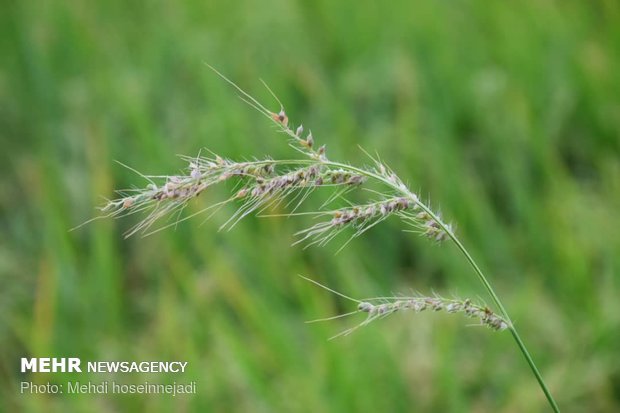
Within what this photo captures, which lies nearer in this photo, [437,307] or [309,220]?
[437,307]

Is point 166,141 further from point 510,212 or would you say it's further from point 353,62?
point 510,212

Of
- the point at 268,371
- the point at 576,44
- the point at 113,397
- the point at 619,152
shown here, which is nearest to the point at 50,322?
the point at 113,397

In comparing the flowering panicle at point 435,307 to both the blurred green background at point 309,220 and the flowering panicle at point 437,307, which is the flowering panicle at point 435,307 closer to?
the flowering panicle at point 437,307

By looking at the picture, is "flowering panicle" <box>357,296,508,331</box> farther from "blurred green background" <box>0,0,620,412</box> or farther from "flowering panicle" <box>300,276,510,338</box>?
"blurred green background" <box>0,0,620,412</box>

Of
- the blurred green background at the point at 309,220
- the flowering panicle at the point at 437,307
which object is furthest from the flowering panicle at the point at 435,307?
the blurred green background at the point at 309,220

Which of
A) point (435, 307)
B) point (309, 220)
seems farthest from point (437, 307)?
point (309, 220)

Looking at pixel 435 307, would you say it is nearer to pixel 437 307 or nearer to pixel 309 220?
pixel 437 307

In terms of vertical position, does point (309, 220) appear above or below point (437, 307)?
above

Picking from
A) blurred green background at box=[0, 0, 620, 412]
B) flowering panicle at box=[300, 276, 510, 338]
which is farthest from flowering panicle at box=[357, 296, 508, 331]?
blurred green background at box=[0, 0, 620, 412]
